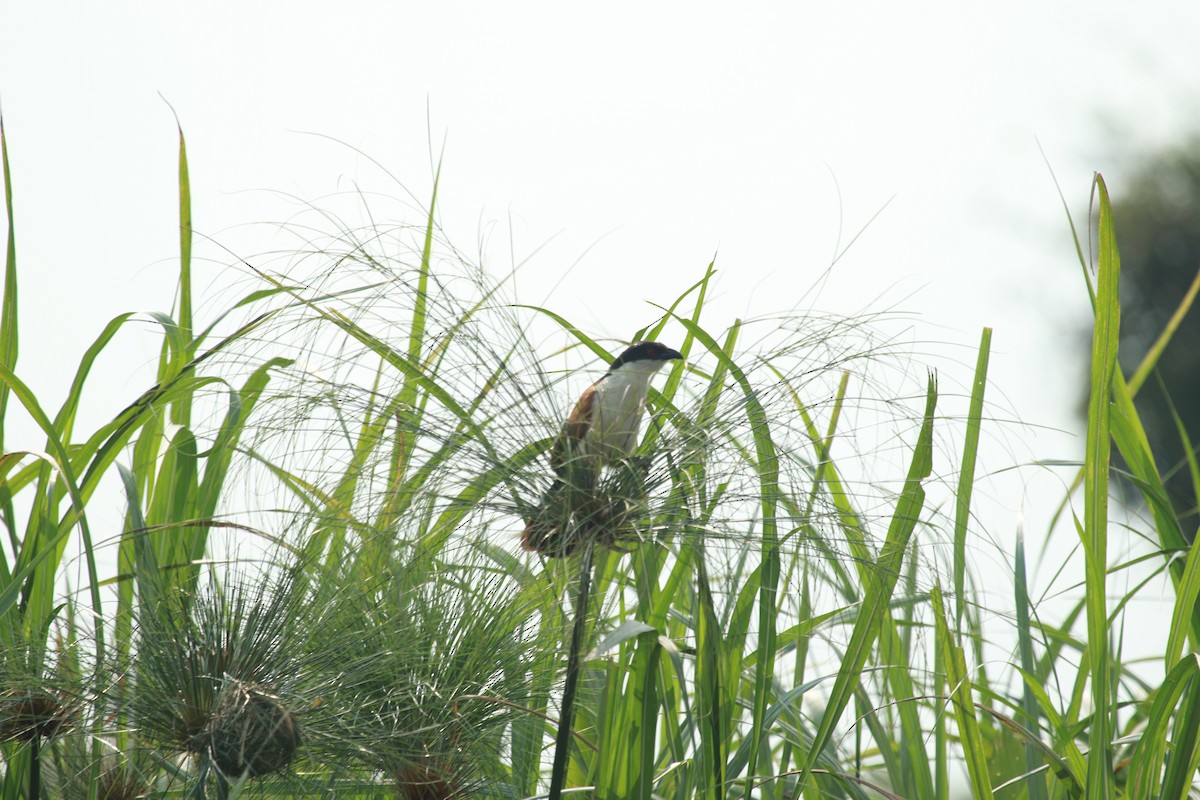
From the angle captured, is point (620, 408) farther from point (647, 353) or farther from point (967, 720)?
point (967, 720)

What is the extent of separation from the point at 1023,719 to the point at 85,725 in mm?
1782

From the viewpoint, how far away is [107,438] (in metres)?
2.14

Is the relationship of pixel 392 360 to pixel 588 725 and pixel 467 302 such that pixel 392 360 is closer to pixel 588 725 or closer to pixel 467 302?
pixel 467 302

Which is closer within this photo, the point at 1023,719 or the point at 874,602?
the point at 874,602

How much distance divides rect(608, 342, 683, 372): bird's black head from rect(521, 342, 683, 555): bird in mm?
108

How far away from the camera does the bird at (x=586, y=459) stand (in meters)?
1.68

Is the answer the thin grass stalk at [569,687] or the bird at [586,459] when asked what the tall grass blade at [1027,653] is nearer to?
the bird at [586,459]

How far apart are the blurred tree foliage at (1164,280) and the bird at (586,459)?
870 cm

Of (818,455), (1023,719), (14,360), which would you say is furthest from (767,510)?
(14,360)

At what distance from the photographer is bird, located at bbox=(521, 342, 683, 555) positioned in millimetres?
1685

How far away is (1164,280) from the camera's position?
11.3m

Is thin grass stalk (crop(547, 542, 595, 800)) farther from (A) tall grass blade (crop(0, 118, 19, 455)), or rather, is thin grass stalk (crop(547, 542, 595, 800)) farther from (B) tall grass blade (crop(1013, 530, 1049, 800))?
(A) tall grass blade (crop(0, 118, 19, 455))

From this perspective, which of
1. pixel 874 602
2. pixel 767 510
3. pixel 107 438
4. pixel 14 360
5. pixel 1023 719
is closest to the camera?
pixel 767 510

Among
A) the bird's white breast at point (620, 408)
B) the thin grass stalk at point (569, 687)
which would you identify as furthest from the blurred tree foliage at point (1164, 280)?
the thin grass stalk at point (569, 687)
